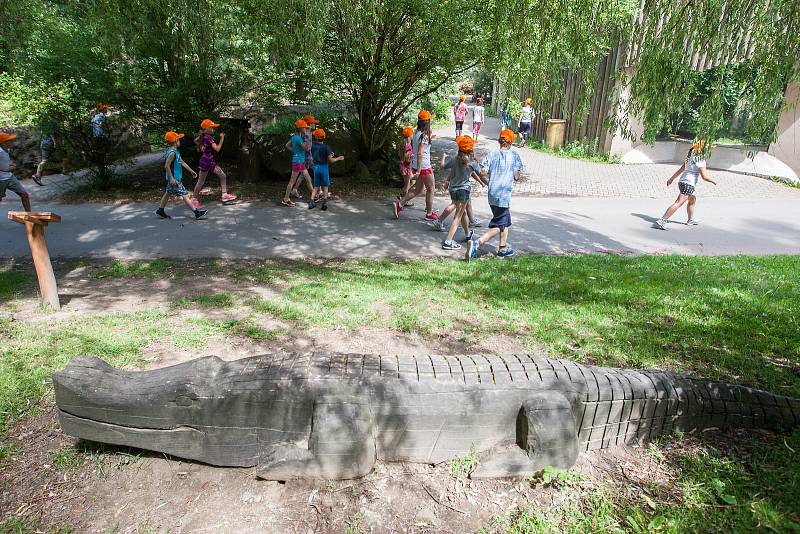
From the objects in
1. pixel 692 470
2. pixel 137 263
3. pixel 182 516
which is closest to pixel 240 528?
pixel 182 516

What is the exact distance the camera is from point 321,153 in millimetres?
9789

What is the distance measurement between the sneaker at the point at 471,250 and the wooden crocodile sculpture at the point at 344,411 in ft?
13.6

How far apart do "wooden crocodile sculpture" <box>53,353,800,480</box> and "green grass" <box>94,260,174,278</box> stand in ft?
12.3

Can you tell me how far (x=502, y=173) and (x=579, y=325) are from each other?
2.79 meters

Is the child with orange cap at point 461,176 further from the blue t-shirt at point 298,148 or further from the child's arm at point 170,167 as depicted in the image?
the child's arm at point 170,167

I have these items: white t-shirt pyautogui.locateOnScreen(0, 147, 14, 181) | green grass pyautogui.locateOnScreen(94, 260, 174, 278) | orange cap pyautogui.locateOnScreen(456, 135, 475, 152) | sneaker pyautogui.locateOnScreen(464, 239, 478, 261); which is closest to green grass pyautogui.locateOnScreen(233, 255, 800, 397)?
sneaker pyautogui.locateOnScreen(464, 239, 478, 261)

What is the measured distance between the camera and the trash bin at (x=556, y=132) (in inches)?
685

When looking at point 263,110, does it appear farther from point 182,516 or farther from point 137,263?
point 182,516

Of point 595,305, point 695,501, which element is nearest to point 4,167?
point 595,305

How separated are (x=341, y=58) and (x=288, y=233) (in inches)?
154

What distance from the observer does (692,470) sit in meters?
3.22

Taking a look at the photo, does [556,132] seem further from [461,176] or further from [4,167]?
[4,167]

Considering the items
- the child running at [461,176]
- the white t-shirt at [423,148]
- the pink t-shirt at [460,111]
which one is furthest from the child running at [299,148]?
the pink t-shirt at [460,111]

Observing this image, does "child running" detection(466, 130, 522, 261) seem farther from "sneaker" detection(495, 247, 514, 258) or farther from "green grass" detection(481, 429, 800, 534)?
"green grass" detection(481, 429, 800, 534)
